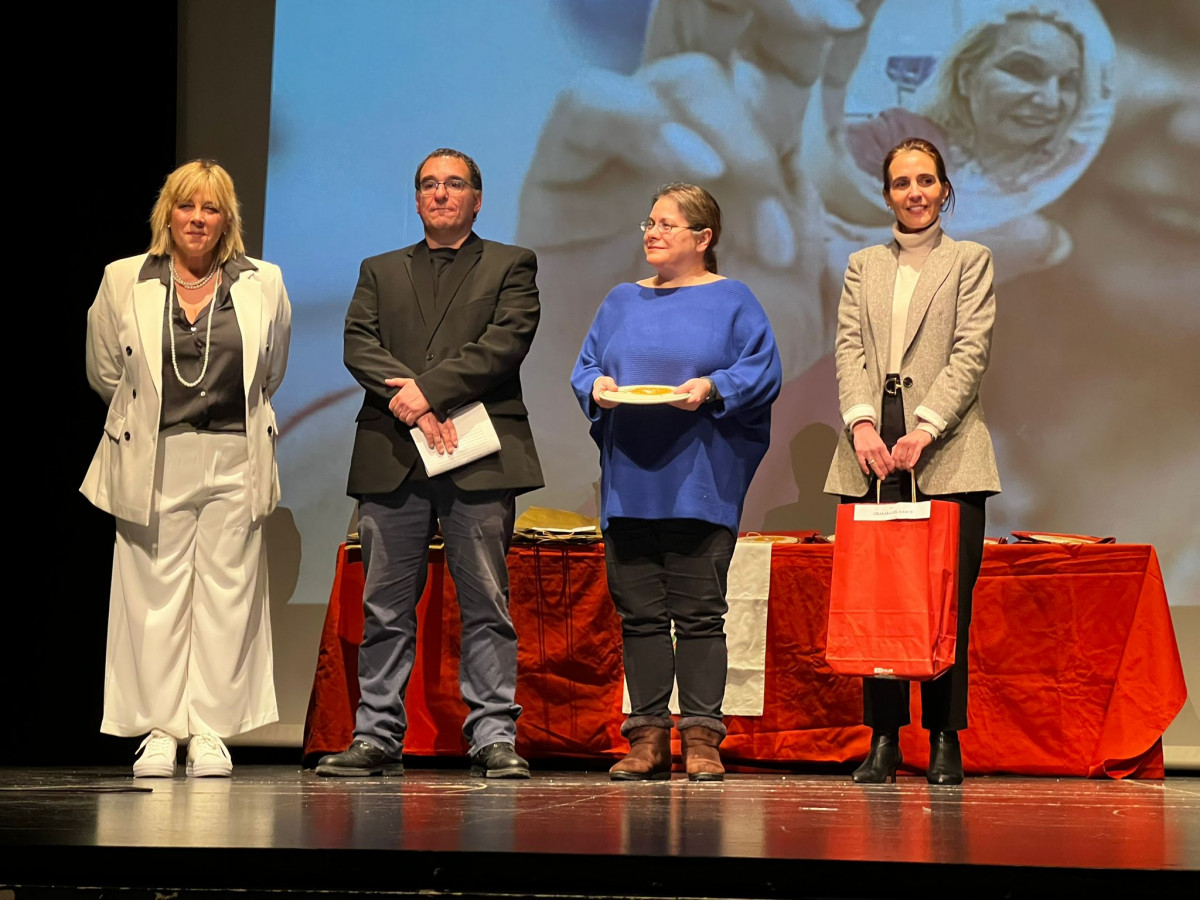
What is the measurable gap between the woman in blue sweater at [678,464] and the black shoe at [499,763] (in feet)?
0.76

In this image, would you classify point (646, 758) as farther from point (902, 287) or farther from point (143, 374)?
point (143, 374)

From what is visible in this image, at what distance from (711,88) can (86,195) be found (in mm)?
2101

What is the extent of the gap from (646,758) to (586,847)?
1604 millimetres

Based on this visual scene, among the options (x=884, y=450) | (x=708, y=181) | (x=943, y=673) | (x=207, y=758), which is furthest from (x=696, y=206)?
(x=207, y=758)

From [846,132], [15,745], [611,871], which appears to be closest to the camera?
[611,871]

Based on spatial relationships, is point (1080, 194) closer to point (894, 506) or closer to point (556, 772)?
point (894, 506)

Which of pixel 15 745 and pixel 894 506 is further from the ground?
pixel 894 506

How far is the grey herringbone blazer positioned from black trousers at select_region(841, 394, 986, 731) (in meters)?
0.05

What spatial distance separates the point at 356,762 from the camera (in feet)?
11.5

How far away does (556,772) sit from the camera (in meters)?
3.96

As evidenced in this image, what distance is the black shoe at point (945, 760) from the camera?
3385mm

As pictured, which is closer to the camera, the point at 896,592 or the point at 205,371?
the point at 896,592

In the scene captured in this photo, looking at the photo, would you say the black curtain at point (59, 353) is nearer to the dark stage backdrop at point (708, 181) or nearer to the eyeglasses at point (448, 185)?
the dark stage backdrop at point (708, 181)

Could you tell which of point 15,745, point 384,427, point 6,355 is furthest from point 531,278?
point 15,745
